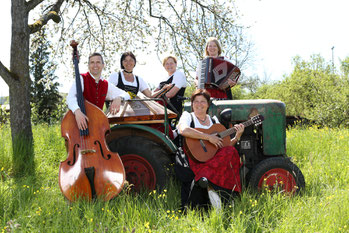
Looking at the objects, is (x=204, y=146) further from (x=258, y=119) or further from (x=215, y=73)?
(x=215, y=73)

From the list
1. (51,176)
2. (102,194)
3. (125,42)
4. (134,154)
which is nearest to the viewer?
(102,194)

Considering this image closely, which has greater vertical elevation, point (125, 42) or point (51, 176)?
point (125, 42)

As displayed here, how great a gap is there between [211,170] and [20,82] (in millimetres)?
3814

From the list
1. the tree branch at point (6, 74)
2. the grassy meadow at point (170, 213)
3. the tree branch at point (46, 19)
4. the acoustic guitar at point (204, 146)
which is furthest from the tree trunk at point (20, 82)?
the acoustic guitar at point (204, 146)

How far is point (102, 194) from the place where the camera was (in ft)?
8.77

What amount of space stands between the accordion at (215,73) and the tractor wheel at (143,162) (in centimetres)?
113

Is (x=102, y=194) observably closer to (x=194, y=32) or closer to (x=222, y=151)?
(x=222, y=151)

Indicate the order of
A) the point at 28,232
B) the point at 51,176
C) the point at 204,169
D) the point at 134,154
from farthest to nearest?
the point at 51,176
the point at 134,154
the point at 204,169
the point at 28,232

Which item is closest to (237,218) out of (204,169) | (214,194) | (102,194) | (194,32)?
(214,194)

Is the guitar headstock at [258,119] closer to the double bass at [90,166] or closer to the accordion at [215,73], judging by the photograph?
the accordion at [215,73]

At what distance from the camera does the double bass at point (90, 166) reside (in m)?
2.65

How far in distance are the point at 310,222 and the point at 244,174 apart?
921 millimetres

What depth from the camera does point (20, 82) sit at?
504 centimetres

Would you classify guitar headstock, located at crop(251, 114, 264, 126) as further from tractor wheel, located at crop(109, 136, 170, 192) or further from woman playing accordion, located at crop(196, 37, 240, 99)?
tractor wheel, located at crop(109, 136, 170, 192)
